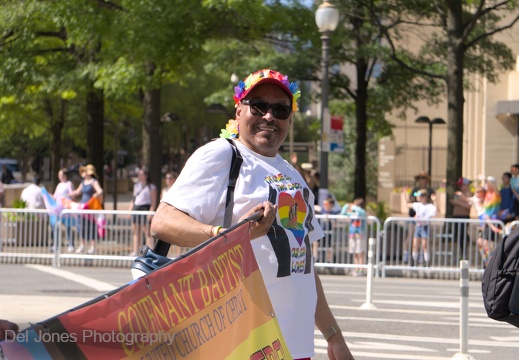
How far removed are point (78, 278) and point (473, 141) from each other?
2518 centimetres

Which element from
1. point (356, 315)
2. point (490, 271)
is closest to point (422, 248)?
point (356, 315)

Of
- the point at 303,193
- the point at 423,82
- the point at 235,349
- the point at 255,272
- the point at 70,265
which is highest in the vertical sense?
the point at 423,82

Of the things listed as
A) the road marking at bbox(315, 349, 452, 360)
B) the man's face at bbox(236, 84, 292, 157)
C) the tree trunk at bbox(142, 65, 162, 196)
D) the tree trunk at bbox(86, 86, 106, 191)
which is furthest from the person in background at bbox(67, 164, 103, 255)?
the man's face at bbox(236, 84, 292, 157)

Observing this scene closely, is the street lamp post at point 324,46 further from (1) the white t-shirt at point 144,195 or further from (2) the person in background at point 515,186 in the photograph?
(2) the person in background at point 515,186

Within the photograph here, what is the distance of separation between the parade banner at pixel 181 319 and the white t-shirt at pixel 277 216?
0.12 m

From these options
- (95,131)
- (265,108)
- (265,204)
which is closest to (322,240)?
(95,131)

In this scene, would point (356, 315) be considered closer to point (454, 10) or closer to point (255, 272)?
point (255, 272)

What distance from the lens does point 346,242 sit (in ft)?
58.5

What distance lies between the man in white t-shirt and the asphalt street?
17.1 feet

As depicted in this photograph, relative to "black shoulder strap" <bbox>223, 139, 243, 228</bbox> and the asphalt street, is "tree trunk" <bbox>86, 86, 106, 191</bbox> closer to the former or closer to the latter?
the asphalt street

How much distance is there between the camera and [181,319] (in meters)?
3.61

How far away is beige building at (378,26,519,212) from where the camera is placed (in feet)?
118

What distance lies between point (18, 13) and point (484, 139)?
19.3m

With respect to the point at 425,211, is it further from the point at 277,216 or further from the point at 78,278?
the point at 277,216
